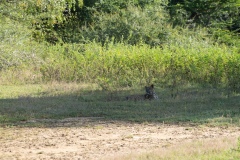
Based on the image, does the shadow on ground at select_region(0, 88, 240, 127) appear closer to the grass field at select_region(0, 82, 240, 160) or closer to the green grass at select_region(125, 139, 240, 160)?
the grass field at select_region(0, 82, 240, 160)

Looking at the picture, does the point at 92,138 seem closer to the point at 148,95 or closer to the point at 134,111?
the point at 134,111

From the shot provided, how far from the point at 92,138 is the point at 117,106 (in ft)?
13.9

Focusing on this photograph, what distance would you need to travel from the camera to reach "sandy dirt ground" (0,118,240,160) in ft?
27.4

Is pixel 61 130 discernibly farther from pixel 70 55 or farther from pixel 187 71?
pixel 70 55

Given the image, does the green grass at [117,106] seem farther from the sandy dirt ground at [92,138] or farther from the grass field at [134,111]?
the sandy dirt ground at [92,138]

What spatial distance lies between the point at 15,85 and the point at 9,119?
7915 millimetres

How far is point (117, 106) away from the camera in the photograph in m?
13.9

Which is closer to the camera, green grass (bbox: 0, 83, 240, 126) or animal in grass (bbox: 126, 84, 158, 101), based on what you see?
green grass (bbox: 0, 83, 240, 126)

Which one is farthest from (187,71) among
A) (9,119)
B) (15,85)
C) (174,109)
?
(9,119)

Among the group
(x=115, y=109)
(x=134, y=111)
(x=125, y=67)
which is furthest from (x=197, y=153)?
(x=125, y=67)

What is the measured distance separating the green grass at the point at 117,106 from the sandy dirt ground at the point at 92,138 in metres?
0.76

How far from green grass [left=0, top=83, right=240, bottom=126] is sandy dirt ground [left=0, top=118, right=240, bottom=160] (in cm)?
76

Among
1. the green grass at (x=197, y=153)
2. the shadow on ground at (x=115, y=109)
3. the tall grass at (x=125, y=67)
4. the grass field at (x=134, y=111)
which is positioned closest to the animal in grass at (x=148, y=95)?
the shadow on ground at (x=115, y=109)

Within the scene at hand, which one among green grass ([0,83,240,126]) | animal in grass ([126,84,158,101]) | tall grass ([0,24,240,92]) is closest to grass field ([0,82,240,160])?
green grass ([0,83,240,126])
